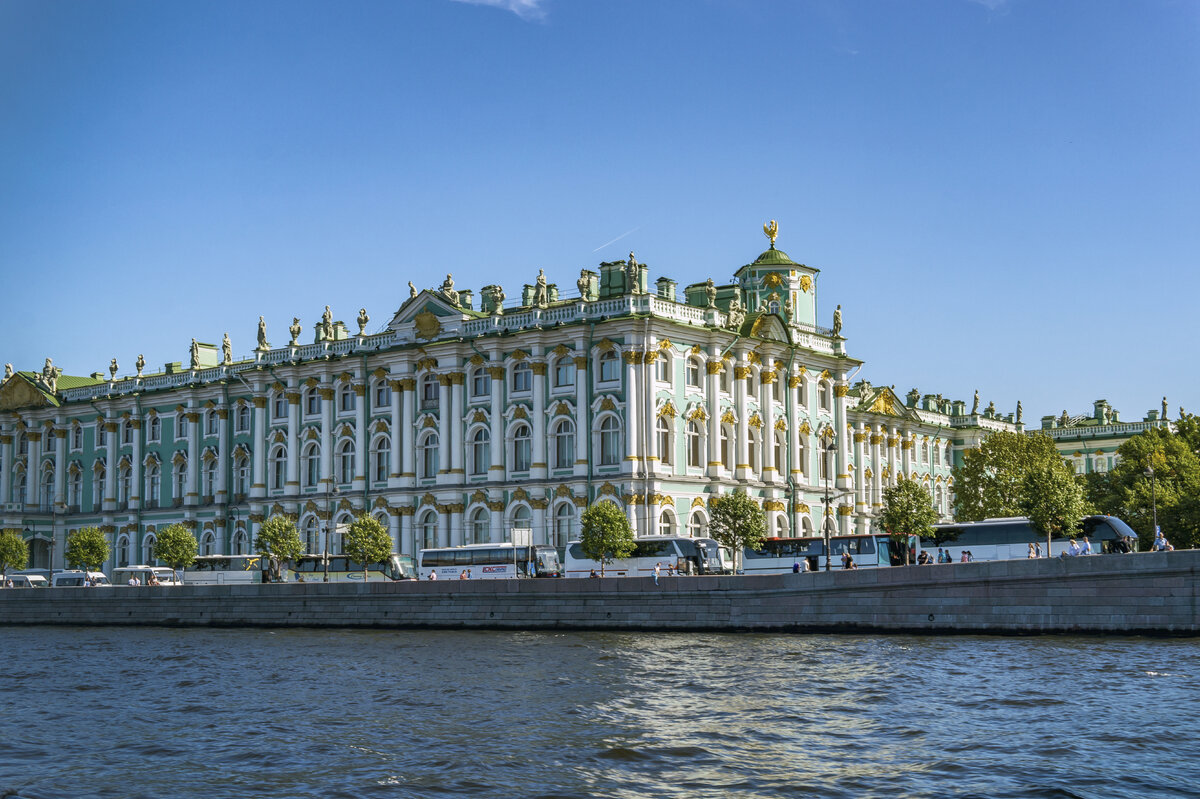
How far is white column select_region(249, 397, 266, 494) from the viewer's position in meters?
79.2

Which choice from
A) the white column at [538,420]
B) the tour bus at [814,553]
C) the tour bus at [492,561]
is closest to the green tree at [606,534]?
the tour bus at [492,561]

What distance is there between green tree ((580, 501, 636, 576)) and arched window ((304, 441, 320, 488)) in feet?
79.7

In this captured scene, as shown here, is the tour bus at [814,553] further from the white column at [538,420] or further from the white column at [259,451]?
the white column at [259,451]

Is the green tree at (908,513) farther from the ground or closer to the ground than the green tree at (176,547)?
farther from the ground

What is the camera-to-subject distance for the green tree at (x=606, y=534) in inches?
2274

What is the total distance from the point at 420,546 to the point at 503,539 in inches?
215

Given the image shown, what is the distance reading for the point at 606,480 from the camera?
6481 centimetres

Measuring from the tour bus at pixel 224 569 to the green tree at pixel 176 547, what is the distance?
2.05ft

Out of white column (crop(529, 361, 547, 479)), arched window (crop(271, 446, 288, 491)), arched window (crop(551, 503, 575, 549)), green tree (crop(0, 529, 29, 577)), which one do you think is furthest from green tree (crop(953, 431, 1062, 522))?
green tree (crop(0, 529, 29, 577))

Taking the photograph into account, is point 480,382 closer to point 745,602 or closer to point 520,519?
point 520,519

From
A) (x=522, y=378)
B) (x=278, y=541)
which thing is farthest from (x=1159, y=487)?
(x=278, y=541)

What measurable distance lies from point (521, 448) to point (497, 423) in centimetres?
173

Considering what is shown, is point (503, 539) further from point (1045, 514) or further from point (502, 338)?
point (1045, 514)

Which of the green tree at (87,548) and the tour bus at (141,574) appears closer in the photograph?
the tour bus at (141,574)
